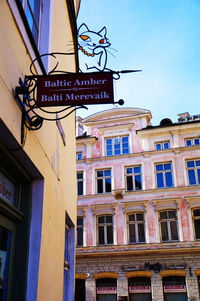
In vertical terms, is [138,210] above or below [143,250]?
above

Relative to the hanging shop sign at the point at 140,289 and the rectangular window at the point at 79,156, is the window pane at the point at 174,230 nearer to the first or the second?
the hanging shop sign at the point at 140,289

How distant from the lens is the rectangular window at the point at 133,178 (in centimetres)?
2254

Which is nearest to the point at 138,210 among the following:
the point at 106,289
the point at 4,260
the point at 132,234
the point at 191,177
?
the point at 132,234

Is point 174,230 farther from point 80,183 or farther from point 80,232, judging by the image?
point 80,183

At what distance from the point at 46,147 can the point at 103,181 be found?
1876 cm

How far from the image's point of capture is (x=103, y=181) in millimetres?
23438

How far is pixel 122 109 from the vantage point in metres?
25.0

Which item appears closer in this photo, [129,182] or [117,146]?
[129,182]

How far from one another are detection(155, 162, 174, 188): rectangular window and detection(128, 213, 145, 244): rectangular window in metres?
2.43

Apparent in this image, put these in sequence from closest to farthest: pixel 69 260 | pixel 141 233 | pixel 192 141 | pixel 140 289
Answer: pixel 69 260, pixel 140 289, pixel 141 233, pixel 192 141

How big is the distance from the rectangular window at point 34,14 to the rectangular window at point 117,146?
1883cm

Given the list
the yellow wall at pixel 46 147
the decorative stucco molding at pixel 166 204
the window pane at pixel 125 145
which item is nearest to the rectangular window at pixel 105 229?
the decorative stucco molding at pixel 166 204

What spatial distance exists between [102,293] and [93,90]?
19.0 m

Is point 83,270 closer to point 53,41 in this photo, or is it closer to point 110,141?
point 110,141
